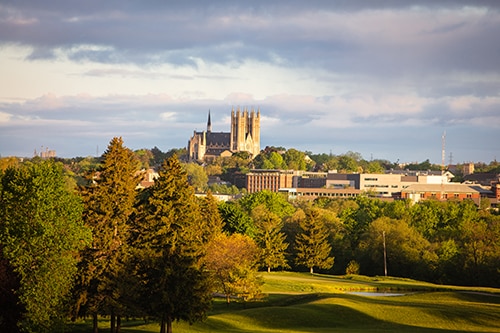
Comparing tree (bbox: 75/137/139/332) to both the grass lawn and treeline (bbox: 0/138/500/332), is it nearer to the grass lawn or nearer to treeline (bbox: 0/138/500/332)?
treeline (bbox: 0/138/500/332)

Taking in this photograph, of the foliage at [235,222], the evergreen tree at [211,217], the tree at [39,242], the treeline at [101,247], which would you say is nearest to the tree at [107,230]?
the treeline at [101,247]

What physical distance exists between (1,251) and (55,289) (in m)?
4.07

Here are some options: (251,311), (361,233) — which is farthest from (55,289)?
(361,233)

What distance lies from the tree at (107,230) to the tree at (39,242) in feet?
7.11

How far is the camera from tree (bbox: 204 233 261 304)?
74.3 m

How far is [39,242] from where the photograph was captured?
51.6 m

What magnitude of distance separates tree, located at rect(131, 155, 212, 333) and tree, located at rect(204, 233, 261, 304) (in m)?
12.7

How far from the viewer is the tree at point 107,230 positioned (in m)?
54.3

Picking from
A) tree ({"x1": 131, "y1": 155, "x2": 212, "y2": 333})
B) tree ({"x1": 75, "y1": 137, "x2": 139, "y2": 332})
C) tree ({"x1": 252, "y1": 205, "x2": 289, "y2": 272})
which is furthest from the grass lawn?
tree ({"x1": 252, "y1": 205, "x2": 289, "y2": 272})

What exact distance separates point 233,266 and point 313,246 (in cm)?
3588

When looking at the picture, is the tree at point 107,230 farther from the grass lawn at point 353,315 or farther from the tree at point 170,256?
the grass lawn at point 353,315

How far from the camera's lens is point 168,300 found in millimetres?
51625

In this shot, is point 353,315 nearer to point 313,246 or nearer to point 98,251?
point 98,251

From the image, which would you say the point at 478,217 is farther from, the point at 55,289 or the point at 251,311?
the point at 55,289
